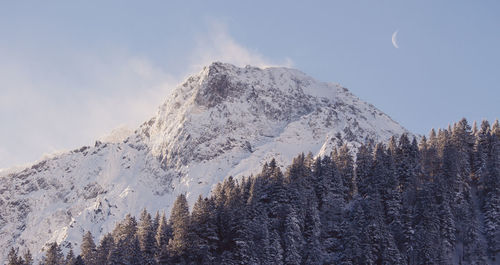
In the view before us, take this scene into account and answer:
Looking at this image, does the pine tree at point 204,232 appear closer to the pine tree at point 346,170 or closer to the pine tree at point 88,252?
the pine tree at point 88,252

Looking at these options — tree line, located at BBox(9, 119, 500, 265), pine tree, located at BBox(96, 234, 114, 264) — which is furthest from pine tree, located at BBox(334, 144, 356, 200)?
pine tree, located at BBox(96, 234, 114, 264)

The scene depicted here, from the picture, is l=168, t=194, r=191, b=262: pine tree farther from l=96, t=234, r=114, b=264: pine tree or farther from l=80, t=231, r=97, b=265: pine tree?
l=80, t=231, r=97, b=265: pine tree

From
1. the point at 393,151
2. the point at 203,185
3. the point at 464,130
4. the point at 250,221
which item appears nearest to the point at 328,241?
the point at 250,221

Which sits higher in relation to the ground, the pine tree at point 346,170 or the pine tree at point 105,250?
the pine tree at point 346,170

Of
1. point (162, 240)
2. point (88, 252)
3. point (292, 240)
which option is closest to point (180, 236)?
point (162, 240)

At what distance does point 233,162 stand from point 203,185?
14998mm

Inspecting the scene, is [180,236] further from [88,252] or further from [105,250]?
[88,252]

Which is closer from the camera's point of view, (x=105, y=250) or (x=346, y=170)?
(x=105, y=250)

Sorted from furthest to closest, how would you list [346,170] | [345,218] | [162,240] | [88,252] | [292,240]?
[346,170]
[88,252]
[345,218]
[162,240]
[292,240]

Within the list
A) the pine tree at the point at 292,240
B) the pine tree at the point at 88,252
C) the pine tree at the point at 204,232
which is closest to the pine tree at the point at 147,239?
the pine tree at the point at 204,232

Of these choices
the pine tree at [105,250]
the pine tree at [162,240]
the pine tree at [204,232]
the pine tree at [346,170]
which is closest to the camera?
the pine tree at [204,232]

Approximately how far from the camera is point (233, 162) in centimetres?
19912

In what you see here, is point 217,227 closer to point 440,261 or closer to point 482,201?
point 440,261

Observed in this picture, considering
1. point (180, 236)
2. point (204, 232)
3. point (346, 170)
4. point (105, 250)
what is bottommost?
point (105, 250)
